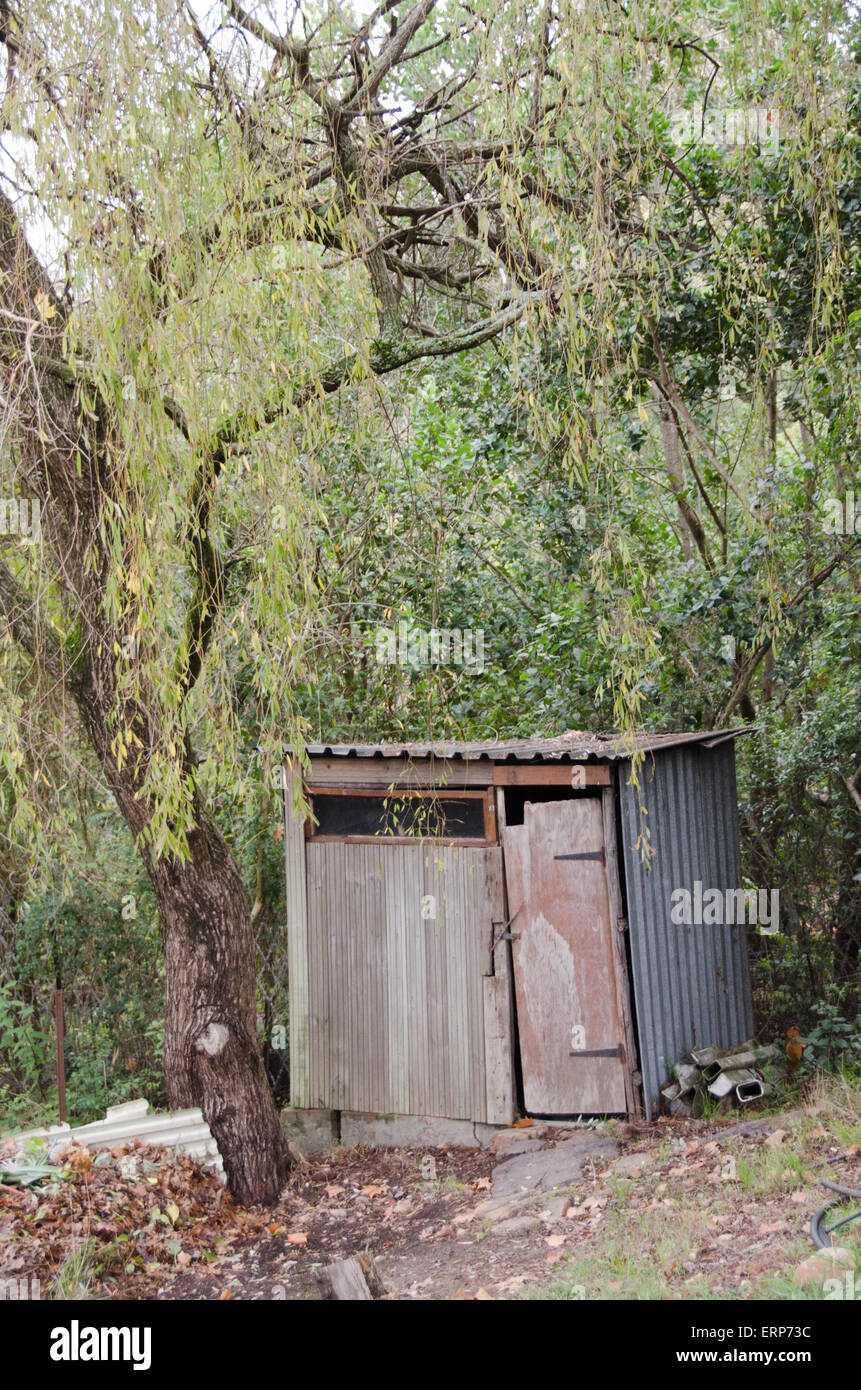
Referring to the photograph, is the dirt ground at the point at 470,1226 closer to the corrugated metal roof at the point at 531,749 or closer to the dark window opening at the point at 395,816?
the dark window opening at the point at 395,816

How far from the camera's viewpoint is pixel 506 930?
7430 millimetres

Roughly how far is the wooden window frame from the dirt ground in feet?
6.70

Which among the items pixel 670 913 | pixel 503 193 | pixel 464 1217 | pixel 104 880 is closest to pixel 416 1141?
pixel 464 1217

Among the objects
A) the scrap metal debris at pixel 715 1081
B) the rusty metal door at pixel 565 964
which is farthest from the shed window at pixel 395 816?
the scrap metal debris at pixel 715 1081

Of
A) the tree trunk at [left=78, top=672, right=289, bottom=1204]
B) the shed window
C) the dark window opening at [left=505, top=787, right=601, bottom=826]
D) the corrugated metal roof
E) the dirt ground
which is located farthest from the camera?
the dark window opening at [left=505, top=787, right=601, bottom=826]

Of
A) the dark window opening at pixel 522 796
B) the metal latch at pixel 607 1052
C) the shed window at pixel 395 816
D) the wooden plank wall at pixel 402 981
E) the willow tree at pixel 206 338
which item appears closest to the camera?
the willow tree at pixel 206 338

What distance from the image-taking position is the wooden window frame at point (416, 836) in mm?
7527

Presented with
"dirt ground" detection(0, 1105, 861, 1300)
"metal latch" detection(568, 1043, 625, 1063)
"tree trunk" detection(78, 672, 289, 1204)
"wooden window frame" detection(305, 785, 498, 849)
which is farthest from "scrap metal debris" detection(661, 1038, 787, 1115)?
"tree trunk" detection(78, 672, 289, 1204)

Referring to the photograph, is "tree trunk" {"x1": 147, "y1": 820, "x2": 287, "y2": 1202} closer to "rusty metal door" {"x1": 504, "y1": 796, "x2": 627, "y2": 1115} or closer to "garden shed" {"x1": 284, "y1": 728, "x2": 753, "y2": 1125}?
"garden shed" {"x1": 284, "y1": 728, "x2": 753, "y2": 1125}

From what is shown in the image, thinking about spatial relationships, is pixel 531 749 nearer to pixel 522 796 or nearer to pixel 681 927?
pixel 522 796

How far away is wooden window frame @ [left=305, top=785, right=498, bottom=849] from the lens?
7.53 m

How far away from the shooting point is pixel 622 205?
22.1 feet
